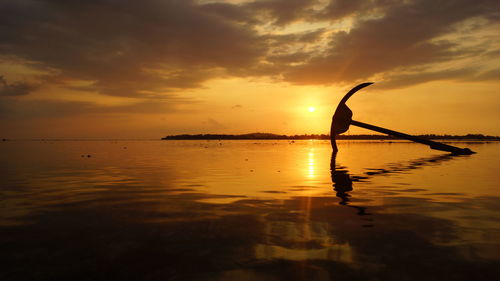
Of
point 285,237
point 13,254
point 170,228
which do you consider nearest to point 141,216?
point 170,228

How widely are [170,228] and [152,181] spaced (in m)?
9.77

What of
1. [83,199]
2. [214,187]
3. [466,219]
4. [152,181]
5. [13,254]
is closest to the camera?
[13,254]

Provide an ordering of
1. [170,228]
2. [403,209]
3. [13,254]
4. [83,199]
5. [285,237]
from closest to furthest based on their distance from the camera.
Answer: [13,254] < [285,237] < [170,228] < [403,209] < [83,199]

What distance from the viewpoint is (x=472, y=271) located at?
5.40 m

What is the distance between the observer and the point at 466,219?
8.95 meters

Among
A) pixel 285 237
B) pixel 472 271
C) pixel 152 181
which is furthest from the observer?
pixel 152 181

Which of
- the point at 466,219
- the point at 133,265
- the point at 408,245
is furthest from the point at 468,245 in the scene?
the point at 133,265

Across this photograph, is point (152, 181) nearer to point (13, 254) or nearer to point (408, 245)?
point (13, 254)

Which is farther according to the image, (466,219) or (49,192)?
(49,192)

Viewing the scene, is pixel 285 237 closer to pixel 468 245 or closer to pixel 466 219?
pixel 468 245

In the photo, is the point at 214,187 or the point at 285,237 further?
the point at 214,187

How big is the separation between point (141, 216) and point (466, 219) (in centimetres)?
866

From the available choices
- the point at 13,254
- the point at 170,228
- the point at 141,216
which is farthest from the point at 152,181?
the point at 13,254

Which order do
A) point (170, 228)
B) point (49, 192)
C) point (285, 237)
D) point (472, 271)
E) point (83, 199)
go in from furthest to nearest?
point (49, 192)
point (83, 199)
point (170, 228)
point (285, 237)
point (472, 271)
